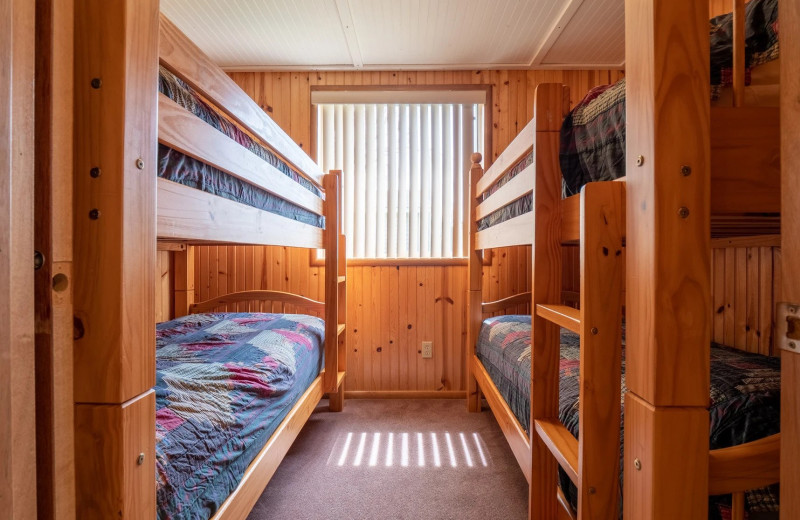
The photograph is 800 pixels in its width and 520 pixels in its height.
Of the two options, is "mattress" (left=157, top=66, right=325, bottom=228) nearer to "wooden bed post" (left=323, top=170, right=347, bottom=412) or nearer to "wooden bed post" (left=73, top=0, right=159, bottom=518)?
"wooden bed post" (left=73, top=0, right=159, bottom=518)

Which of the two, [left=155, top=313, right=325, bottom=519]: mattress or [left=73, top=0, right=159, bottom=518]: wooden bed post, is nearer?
Answer: [left=73, top=0, right=159, bottom=518]: wooden bed post

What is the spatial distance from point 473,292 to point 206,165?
5.94 feet

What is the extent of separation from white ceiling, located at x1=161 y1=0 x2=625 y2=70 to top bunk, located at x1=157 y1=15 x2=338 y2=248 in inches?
45.2

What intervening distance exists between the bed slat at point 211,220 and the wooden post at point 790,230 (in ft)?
3.09

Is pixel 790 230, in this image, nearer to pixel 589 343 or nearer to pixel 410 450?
pixel 589 343

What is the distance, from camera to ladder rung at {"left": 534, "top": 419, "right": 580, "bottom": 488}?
0.79m

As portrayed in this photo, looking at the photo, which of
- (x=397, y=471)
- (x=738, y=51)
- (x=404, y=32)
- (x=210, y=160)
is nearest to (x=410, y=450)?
(x=397, y=471)

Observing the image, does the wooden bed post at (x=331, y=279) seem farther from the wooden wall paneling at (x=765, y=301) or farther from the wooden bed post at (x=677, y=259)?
the wooden wall paneling at (x=765, y=301)

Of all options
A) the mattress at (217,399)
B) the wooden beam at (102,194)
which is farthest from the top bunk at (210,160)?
the mattress at (217,399)

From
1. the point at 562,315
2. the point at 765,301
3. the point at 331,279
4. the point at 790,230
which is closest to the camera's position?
the point at 790,230

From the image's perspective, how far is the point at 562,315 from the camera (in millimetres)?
851

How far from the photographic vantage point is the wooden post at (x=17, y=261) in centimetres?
37

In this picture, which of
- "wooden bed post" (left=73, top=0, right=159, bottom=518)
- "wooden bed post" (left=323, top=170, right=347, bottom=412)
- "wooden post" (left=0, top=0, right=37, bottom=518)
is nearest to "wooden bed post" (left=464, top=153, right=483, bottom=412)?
"wooden bed post" (left=323, top=170, right=347, bottom=412)

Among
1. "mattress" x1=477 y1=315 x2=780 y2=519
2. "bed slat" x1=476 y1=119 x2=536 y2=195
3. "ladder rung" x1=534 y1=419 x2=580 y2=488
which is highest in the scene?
"bed slat" x1=476 y1=119 x2=536 y2=195
